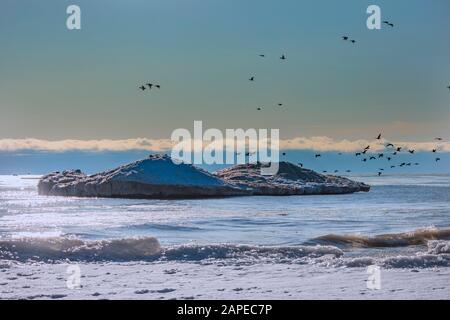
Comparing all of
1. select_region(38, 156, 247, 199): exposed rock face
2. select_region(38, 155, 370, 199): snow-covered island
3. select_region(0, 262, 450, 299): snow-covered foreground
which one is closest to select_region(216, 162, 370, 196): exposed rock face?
select_region(38, 155, 370, 199): snow-covered island

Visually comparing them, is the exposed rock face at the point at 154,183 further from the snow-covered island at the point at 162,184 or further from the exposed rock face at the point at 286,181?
the exposed rock face at the point at 286,181

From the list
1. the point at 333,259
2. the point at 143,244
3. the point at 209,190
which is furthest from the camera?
the point at 209,190

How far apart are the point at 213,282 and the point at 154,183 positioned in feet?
152

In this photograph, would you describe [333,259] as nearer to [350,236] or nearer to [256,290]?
[256,290]

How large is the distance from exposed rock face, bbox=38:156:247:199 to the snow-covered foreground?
145 feet

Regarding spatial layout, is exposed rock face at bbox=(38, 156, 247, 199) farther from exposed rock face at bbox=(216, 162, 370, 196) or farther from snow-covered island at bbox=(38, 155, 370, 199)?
exposed rock face at bbox=(216, 162, 370, 196)

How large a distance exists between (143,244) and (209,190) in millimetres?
44670

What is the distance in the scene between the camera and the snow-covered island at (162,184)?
5738 centimetres

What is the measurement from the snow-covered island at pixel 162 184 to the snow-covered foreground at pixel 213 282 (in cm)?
4449
